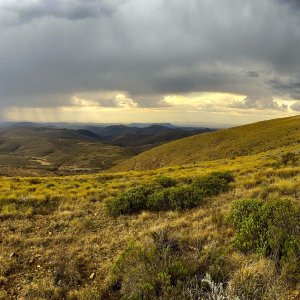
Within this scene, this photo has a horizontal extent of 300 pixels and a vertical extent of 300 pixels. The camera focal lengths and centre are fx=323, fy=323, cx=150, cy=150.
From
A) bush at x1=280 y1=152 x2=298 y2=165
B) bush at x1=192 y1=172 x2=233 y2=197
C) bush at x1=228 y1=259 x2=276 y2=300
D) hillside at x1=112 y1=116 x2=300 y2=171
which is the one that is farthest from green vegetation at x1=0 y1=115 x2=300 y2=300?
hillside at x1=112 y1=116 x2=300 y2=171

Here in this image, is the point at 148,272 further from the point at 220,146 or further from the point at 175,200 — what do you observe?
the point at 220,146

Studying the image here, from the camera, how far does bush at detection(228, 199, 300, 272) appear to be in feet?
21.9

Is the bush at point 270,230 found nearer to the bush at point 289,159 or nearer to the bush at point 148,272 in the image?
the bush at point 148,272

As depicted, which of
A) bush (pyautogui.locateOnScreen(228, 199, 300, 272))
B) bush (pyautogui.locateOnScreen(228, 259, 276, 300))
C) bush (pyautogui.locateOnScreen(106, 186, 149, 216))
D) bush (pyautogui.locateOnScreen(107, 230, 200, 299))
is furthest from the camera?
bush (pyautogui.locateOnScreen(106, 186, 149, 216))

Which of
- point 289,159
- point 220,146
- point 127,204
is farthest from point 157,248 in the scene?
point 220,146

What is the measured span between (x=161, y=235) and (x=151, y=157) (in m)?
75.2

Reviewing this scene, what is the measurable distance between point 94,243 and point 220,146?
211ft

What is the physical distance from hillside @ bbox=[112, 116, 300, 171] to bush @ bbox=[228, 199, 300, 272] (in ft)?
151

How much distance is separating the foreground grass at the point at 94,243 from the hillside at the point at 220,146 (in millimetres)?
44279

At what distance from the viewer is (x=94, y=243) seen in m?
8.91

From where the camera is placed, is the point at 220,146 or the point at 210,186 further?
the point at 220,146

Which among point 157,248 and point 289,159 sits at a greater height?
point 289,159

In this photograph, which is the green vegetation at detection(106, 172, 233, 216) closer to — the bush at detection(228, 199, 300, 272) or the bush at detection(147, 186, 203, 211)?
the bush at detection(147, 186, 203, 211)

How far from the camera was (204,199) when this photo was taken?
12.8m
